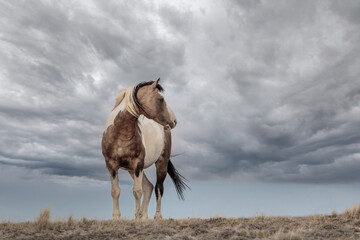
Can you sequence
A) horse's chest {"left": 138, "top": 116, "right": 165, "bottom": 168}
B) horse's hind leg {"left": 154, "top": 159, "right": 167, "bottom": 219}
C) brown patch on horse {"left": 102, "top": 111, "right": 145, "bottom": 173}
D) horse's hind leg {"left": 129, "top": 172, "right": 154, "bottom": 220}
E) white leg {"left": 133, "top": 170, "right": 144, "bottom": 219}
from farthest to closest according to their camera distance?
horse's hind leg {"left": 154, "top": 159, "right": 167, "bottom": 219}, horse's hind leg {"left": 129, "top": 172, "right": 154, "bottom": 220}, horse's chest {"left": 138, "top": 116, "right": 165, "bottom": 168}, white leg {"left": 133, "top": 170, "right": 144, "bottom": 219}, brown patch on horse {"left": 102, "top": 111, "right": 145, "bottom": 173}

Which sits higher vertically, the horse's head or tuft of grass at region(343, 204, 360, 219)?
the horse's head

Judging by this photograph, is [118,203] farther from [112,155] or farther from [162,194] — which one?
[162,194]

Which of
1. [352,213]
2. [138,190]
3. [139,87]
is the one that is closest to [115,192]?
[138,190]

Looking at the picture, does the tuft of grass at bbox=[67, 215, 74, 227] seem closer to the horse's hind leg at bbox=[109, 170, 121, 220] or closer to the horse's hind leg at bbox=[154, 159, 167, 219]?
the horse's hind leg at bbox=[109, 170, 121, 220]

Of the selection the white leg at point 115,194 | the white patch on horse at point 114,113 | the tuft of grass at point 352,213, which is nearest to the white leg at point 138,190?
the white leg at point 115,194

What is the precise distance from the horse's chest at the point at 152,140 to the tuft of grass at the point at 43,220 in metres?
3.35

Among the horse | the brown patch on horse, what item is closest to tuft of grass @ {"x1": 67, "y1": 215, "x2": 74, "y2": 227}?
the horse

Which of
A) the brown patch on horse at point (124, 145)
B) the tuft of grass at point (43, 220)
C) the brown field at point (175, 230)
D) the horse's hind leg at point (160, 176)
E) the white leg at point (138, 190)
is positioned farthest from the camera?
the horse's hind leg at point (160, 176)

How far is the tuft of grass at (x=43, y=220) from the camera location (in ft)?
26.8

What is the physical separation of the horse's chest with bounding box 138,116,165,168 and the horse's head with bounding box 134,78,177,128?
1.28m

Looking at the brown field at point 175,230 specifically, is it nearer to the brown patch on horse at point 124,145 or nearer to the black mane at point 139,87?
the brown patch on horse at point 124,145

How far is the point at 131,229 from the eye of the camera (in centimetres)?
765

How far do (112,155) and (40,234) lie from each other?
2.92m

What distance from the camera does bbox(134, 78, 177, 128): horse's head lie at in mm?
9680
